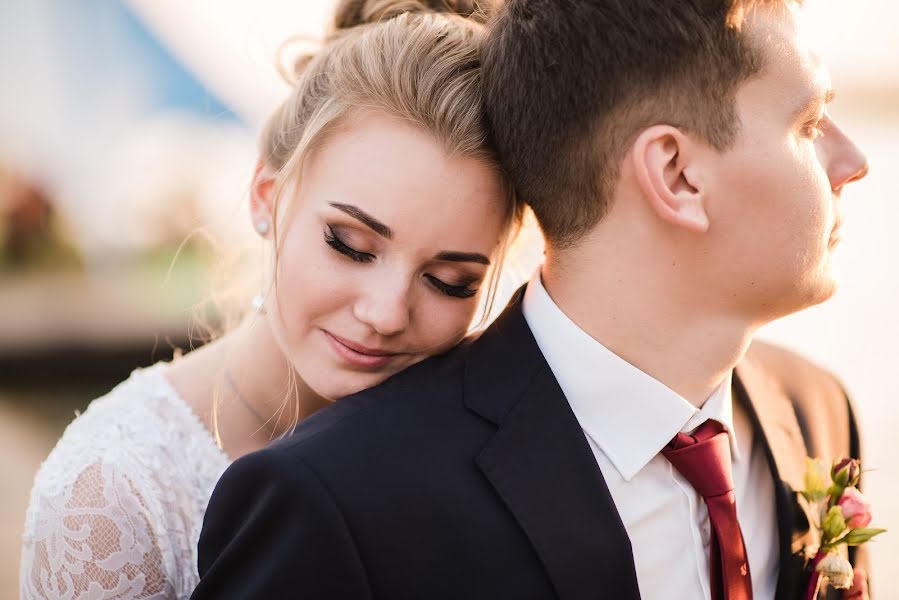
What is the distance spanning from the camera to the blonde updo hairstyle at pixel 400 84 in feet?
6.56

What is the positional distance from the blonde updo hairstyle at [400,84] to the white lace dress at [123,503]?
24.1 inches

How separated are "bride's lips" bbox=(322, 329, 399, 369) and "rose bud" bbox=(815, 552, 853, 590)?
3.52 feet

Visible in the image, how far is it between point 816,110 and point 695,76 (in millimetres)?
260

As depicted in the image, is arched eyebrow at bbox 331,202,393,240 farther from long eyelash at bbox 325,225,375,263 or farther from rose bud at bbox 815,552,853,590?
rose bud at bbox 815,552,853,590

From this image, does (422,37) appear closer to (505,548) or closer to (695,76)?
(695,76)

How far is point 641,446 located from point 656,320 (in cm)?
27

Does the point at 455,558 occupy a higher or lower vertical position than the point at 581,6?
lower

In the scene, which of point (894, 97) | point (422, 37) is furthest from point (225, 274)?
point (894, 97)

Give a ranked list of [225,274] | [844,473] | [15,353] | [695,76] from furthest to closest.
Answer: [15,353] → [225,274] → [844,473] → [695,76]

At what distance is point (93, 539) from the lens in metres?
2.16

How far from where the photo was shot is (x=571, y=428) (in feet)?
6.09

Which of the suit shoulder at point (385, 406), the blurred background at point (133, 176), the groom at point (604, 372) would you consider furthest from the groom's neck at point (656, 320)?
the blurred background at point (133, 176)

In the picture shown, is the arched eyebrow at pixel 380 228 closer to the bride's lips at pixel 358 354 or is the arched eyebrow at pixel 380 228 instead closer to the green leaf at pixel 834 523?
the bride's lips at pixel 358 354

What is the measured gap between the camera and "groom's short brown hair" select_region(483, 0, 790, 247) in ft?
5.98
